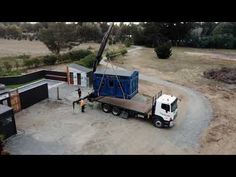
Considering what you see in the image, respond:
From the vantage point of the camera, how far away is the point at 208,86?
2631 centimetres

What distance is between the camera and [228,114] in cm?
1877

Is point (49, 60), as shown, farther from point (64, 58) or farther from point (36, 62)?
point (64, 58)

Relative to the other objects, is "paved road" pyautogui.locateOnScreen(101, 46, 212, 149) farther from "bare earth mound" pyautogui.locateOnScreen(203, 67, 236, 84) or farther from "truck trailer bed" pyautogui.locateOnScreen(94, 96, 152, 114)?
"bare earth mound" pyautogui.locateOnScreen(203, 67, 236, 84)

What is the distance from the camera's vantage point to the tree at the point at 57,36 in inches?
1559

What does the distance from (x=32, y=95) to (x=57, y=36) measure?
2225 cm

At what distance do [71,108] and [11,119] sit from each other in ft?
17.9

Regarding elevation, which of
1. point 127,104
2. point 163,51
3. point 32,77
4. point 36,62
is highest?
point 163,51

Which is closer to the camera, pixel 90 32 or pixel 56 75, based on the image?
pixel 56 75

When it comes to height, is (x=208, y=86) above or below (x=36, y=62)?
below

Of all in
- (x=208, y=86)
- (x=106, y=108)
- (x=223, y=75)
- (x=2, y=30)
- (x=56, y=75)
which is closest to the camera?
(x=106, y=108)

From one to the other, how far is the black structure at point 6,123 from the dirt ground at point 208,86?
11660mm

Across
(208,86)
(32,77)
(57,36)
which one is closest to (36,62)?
(32,77)

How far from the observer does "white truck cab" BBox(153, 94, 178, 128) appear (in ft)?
51.8
